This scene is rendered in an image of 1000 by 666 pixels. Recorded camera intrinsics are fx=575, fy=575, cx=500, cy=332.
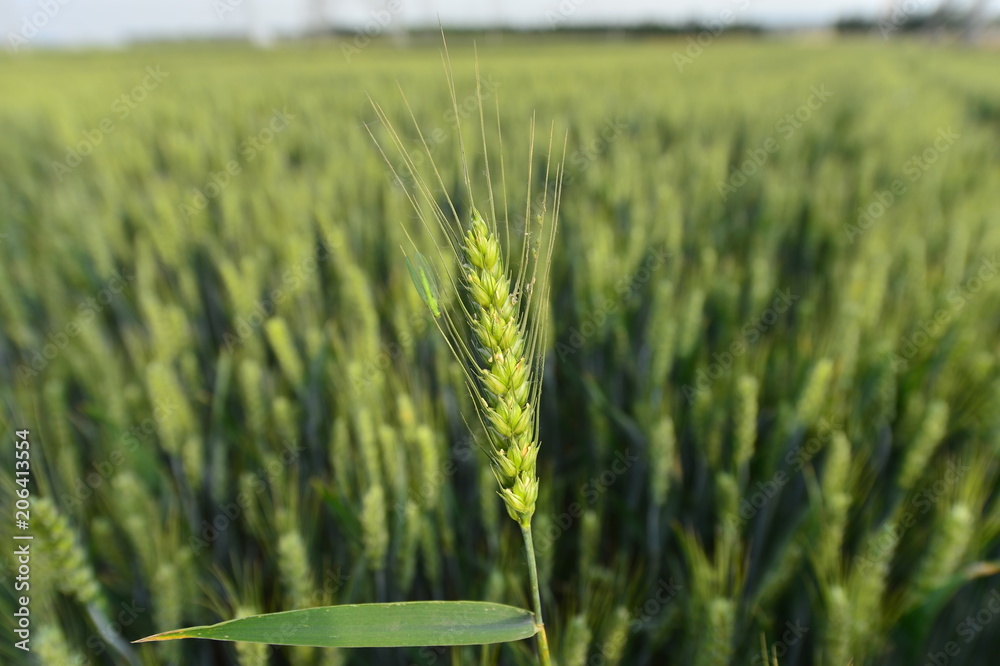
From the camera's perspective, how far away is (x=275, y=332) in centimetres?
100

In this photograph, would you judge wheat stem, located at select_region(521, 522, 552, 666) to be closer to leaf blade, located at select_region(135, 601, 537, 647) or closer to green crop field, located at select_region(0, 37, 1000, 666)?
leaf blade, located at select_region(135, 601, 537, 647)

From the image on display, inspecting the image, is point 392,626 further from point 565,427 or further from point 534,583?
point 565,427

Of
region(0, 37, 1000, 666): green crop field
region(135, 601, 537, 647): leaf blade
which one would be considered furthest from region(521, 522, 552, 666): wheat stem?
region(0, 37, 1000, 666): green crop field

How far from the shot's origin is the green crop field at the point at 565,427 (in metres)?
0.75

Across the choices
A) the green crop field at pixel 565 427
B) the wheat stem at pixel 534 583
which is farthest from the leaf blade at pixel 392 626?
the green crop field at pixel 565 427

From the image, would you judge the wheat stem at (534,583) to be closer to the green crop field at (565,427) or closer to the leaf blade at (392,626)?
the leaf blade at (392,626)

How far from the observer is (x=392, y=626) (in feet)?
1.38

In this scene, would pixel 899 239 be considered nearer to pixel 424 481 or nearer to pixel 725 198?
pixel 725 198

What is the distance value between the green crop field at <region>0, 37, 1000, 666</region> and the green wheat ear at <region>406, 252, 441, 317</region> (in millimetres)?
133

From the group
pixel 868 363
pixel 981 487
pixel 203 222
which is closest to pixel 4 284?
pixel 203 222

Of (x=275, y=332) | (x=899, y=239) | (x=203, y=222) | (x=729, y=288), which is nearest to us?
(x=275, y=332)

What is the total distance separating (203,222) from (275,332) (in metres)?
1.13

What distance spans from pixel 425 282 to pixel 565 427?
2.92ft

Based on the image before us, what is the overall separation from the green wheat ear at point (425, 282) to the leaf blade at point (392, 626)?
0.21 metres
